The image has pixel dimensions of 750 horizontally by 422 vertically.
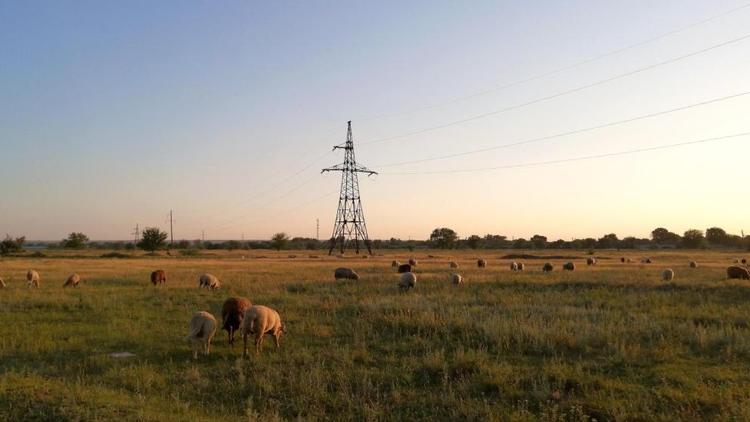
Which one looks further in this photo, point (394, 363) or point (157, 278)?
point (157, 278)

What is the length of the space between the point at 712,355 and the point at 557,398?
5.68 meters

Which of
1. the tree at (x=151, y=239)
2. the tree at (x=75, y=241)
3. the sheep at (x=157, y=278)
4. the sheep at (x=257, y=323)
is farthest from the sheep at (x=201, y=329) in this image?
the tree at (x=75, y=241)

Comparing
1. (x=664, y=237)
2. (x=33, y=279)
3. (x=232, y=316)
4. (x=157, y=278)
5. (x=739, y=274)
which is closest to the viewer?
(x=232, y=316)

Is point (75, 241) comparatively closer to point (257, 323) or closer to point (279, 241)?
point (279, 241)

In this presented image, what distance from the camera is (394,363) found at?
12.4m

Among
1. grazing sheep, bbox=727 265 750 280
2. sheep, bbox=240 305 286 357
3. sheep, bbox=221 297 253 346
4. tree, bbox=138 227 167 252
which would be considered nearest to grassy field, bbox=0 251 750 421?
sheep, bbox=221 297 253 346

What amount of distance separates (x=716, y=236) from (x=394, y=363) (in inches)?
6932

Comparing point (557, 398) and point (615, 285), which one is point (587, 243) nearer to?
point (615, 285)

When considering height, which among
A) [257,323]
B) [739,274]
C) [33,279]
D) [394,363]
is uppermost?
[33,279]

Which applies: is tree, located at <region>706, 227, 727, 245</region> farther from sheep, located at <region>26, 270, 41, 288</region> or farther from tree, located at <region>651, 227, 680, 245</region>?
sheep, located at <region>26, 270, 41, 288</region>

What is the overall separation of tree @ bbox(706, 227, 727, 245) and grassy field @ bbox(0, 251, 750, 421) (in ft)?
517

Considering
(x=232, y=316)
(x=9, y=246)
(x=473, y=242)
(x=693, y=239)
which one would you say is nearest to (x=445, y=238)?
(x=473, y=242)

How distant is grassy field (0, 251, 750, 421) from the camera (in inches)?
357

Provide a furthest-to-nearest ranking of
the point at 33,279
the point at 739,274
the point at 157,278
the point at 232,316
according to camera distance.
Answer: the point at 739,274
the point at 157,278
the point at 33,279
the point at 232,316
